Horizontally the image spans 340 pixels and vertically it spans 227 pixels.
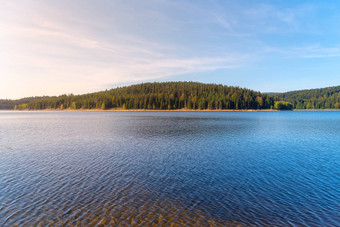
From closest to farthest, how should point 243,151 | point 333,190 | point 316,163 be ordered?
point 333,190, point 316,163, point 243,151

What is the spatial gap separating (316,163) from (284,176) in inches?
293

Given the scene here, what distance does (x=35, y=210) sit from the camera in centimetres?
1166

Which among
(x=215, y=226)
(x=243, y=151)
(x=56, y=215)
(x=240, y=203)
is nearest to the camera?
(x=215, y=226)

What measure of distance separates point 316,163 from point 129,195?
69.2ft

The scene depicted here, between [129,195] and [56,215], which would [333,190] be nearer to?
[129,195]

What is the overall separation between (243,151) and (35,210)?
2520 centimetres

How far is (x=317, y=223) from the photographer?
10.5 m

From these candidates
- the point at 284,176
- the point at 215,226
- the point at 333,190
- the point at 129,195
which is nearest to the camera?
the point at 215,226

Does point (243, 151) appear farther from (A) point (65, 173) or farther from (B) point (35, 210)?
(B) point (35, 210)

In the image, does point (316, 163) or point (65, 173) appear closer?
point (65, 173)

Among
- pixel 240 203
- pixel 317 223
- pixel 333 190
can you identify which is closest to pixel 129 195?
pixel 240 203

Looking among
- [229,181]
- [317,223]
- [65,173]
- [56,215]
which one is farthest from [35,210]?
[317,223]

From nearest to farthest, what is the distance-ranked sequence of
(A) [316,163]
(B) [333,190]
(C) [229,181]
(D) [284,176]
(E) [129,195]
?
1. (E) [129,195]
2. (B) [333,190]
3. (C) [229,181]
4. (D) [284,176]
5. (A) [316,163]

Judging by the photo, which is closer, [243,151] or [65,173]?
[65,173]
